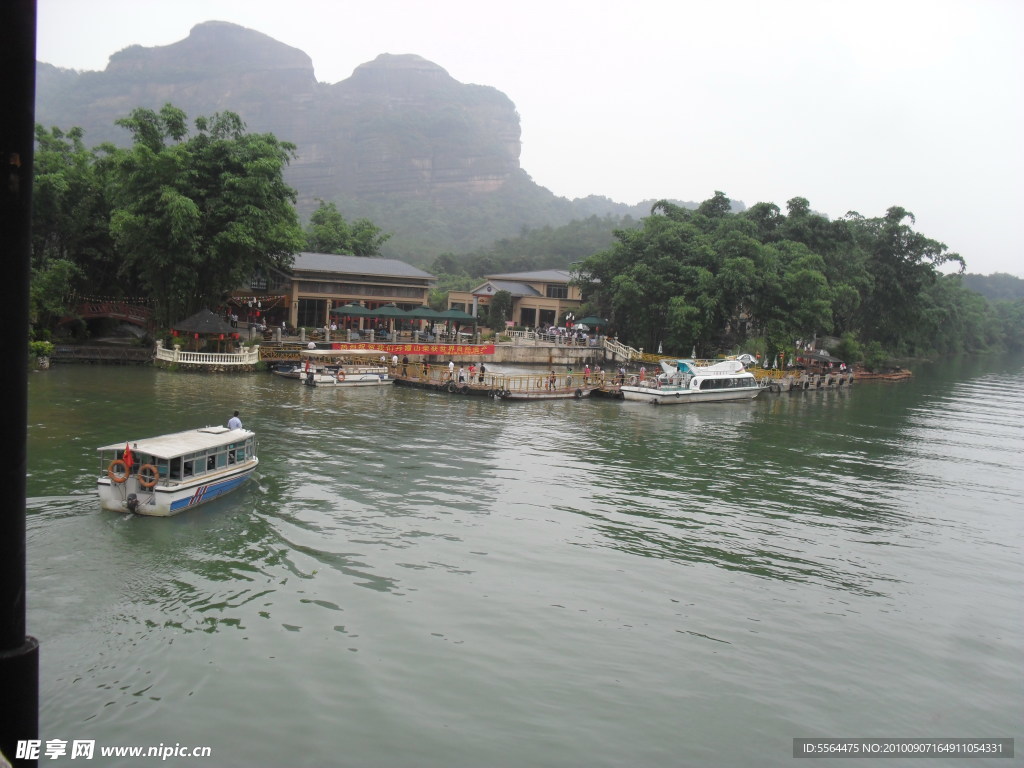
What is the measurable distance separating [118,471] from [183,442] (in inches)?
72.0

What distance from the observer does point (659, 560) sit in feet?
59.2

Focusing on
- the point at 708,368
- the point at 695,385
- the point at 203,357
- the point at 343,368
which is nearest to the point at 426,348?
the point at 343,368

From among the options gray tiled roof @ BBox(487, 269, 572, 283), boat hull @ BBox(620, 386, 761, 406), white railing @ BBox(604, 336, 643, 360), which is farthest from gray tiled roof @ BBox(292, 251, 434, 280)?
boat hull @ BBox(620, 386, 761, 406)

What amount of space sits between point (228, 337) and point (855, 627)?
41245 mm

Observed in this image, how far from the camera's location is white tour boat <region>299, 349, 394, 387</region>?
4294 centimetres

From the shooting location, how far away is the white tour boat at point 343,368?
1690 inches

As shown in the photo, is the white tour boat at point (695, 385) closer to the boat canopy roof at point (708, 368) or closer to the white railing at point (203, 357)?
the boat canopy roof at point (708, 368)

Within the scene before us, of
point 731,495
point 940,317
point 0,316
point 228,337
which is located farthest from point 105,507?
point 940,317

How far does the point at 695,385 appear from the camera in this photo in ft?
160

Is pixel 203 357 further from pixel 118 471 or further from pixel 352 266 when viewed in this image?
pixel 118 471

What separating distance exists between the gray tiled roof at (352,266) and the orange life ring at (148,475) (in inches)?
1558

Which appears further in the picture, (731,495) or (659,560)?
(731,495)

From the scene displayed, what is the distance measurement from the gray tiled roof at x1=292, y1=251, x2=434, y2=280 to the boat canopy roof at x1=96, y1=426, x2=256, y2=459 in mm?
36818

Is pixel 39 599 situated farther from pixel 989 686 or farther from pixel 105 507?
pixel 989 686
